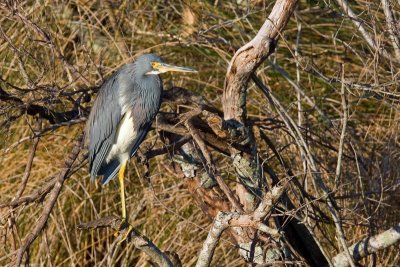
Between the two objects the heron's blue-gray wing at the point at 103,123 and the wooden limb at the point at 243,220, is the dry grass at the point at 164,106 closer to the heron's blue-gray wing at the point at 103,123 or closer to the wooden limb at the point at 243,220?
the heron's blue-gray wing at the point at 103,123

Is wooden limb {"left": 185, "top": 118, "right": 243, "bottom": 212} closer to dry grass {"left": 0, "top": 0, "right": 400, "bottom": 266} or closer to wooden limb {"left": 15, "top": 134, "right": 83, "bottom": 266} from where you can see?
wooden limb {"left": 15, "top": 134, "right": 83, "bottom": 266}

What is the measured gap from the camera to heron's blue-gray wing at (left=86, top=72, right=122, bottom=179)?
13.0 feet

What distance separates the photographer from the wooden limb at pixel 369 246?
3713mm

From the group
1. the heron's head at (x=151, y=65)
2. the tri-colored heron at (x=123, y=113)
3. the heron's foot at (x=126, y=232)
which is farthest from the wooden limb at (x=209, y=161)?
the heron's head at (x=151, y=65)

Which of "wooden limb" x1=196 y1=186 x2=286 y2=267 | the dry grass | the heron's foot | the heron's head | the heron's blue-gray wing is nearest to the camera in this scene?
"wooden limb" x1=196 y1=186 x2=286 y2=267

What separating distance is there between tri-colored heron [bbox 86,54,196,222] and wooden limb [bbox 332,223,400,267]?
1043 mm

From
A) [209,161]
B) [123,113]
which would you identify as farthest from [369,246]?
[123,113]

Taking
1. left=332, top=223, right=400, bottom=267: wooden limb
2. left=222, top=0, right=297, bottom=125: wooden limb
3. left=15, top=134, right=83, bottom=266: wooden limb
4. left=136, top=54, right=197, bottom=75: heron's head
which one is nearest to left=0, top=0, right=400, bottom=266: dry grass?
left=136, top=54, right=197, bottom=75: heron's head

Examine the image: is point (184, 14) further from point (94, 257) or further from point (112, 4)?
point (94, 257)

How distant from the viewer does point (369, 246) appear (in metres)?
3.78

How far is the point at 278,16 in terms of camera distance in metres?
3.49

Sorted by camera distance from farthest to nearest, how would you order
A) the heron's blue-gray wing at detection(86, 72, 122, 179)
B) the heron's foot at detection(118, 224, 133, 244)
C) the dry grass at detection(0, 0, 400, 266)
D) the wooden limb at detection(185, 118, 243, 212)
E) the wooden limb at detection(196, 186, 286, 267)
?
the dry grass at detection(0, 0, 400, 266), the heron's blue-gray wing at detection(86, 72, 122, 179), the heron's foot at detection(118, 224, 133, 244), the wooden limb at detection(185, 118, 243, 212), the wooden limb at detection(196, 186, 286, 267)

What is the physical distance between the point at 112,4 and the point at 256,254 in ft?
8.42

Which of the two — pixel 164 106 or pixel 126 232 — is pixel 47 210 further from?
pixel 164 106
